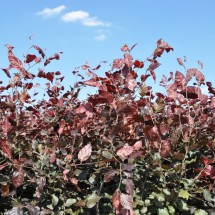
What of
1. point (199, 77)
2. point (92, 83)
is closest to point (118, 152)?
point (92, 83)

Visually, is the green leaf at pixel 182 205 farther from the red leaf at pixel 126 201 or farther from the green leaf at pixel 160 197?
the red leaf at pixel 126 201

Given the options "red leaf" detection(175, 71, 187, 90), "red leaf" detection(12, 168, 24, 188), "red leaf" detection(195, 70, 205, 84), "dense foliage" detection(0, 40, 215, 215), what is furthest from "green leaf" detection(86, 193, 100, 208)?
"red leaf" detection(195, 70, 205, 84)

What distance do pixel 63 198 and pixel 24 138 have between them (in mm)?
501

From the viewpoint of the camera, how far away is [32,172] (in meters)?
2.87

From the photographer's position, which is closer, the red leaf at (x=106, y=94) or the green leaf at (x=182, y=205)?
the red leaf at (x=106, y=94)

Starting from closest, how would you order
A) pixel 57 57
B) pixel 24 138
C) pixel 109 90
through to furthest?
1. pixel 109 90
2. pixel 24 138
3. pixel 57 57

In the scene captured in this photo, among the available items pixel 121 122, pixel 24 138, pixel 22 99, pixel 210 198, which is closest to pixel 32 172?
pixel 24 138

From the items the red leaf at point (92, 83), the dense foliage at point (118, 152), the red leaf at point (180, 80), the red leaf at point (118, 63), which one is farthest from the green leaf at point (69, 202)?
the red leaf at point (180, 80)

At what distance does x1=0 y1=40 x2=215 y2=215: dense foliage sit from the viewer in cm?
255

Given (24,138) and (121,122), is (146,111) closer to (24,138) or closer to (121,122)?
(121,122)

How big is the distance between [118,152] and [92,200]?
38 cm

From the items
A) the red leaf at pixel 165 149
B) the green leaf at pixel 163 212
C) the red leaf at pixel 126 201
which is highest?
the red leaf at pixel 165 149

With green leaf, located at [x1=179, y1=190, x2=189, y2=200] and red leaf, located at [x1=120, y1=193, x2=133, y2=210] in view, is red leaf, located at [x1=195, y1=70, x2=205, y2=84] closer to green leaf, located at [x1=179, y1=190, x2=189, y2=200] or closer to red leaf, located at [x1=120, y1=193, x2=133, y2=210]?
green leaf, located at [x1=179, y1=190, x2=189, y2=200]

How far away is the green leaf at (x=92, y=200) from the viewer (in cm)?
254
